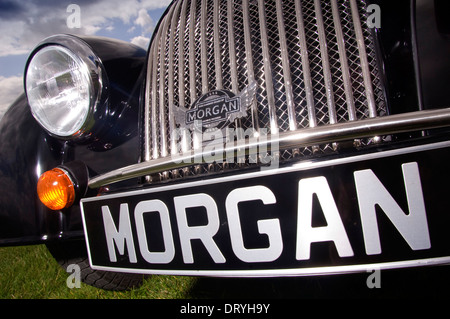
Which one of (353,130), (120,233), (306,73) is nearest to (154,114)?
(120,233)

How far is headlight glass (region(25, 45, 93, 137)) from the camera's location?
107cm

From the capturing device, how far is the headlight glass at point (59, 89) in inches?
42.1

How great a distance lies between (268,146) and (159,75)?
58 cm

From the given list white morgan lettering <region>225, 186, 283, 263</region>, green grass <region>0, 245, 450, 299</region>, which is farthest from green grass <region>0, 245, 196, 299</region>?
white morgan lettering <region>225, 186, 283, 263</region>

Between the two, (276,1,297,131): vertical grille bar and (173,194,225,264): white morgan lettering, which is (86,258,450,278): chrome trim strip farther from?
(276,1,297,131): vertical grille bar

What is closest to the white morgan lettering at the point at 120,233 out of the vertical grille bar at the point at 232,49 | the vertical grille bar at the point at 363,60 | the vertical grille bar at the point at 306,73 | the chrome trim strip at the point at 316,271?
the chrome trim strip at the point at 316,271

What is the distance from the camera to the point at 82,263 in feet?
4.23

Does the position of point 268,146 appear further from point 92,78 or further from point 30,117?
point 30,117

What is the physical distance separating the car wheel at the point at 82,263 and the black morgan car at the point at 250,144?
208 millimetres

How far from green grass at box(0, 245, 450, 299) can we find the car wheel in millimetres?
98

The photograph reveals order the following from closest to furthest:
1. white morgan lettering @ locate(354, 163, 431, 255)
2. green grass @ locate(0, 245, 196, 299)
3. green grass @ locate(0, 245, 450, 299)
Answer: white morgan lettering @ locate(354, 163, 431, 255) → green grass @ locate(0, 245, 450, 299) → green grass @ locate(0, 245, 196, 299)
